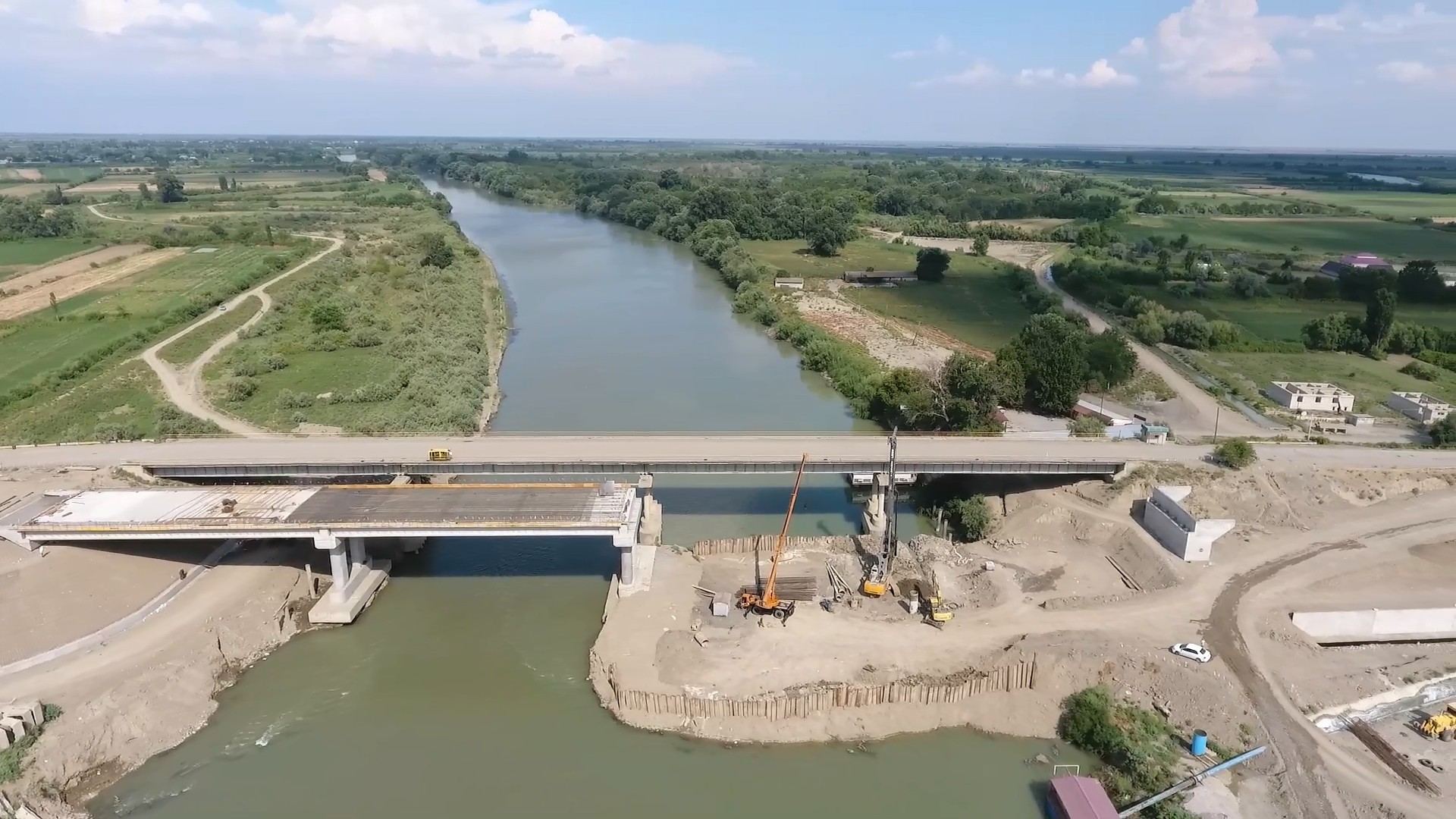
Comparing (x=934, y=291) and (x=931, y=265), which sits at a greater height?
(x=931, y=265)

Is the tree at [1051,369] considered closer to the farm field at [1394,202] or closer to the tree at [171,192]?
the farm field at [1394,202]

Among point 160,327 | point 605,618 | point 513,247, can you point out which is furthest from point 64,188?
point 605,618

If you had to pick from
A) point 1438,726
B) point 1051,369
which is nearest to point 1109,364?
point 1051,369

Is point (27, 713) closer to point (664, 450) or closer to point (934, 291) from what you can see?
point (664, 450)

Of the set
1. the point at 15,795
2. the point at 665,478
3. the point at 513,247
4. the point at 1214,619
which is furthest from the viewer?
the point at 513,247

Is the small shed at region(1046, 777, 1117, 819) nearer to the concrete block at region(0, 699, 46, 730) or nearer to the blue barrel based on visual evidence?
the blue barrel

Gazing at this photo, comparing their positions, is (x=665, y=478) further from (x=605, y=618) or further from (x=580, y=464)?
(x=605, y=618)
